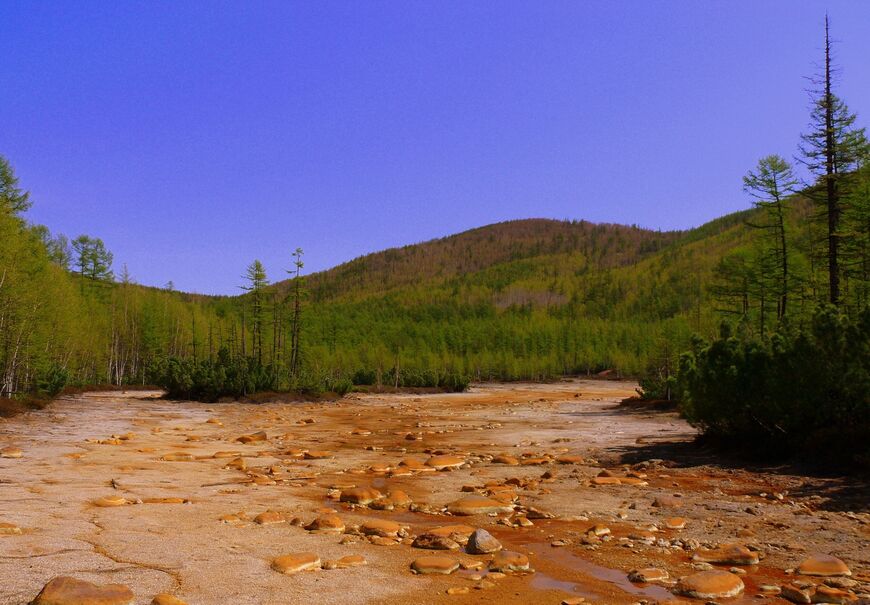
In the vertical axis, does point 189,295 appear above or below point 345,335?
above

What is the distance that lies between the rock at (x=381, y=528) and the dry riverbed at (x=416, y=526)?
3 cm

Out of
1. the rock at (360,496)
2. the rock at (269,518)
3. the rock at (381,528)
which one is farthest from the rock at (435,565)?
the rock at (360,496)

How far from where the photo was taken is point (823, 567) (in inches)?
247

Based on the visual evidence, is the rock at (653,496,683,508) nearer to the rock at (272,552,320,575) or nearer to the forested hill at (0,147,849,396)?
the rock at (272,552,320,575)

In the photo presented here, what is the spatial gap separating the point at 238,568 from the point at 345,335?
118 metres

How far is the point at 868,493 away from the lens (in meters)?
9.80

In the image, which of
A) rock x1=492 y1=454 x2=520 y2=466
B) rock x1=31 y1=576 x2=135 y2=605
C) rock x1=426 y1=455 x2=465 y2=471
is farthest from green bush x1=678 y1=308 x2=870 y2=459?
rock x1=31 y1=576 x2=135 y2=605

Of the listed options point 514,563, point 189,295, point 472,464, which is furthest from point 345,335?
point 514,563

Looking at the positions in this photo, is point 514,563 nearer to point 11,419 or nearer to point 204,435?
point 204,435

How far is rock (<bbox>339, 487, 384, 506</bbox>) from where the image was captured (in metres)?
9.67

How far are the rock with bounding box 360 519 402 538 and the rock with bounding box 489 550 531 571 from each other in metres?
1.56

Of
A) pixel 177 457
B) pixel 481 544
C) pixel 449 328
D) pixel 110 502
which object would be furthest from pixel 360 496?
pixel 449 328

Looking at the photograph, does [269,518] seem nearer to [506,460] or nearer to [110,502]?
[110,502]

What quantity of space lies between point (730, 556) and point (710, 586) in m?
1.31
